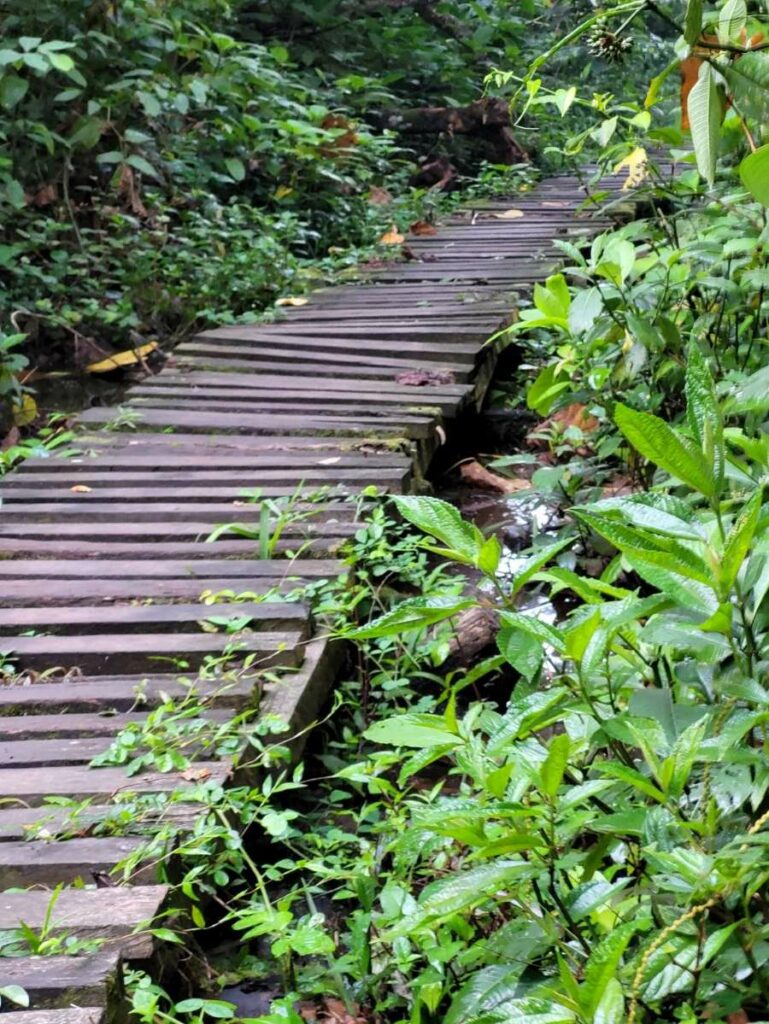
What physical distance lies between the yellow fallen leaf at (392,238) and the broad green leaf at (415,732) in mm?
6187

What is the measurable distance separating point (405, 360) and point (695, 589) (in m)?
3.69

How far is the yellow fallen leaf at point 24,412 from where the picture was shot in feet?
16.1

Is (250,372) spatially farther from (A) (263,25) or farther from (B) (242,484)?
(A) (263,25)

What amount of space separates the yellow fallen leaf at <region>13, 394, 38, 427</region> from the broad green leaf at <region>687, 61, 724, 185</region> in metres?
4.00

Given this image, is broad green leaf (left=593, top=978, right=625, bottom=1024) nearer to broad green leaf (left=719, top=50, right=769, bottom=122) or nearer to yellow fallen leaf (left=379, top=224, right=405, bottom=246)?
broad green leaf (left=719, top=50, right=769, bottom=122)

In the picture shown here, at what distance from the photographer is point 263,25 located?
10.5 meters

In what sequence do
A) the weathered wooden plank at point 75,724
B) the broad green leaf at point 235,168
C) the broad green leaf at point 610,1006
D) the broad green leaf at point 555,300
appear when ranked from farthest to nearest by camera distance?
the broad green leaf at point 235,168
the broad green leaf at point 555,300
the weathered wooden plank at point 75,724
the broad green leaf at point 610,1006

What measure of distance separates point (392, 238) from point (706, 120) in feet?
20.2

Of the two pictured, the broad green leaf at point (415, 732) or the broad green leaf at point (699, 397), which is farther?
the broad green leaf at point (415, 732)

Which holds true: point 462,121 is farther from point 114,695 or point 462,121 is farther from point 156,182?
point 114,695

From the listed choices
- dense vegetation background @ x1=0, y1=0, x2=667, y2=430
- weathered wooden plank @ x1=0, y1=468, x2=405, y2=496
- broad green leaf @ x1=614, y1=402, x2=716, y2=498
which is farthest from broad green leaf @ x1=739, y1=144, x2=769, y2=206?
dense vegetation background @ x1=0, y1=0, x2=667, y2=430

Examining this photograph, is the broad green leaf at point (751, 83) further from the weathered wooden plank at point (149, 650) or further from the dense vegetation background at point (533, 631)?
the weathered wooden plank at point (149, 650)

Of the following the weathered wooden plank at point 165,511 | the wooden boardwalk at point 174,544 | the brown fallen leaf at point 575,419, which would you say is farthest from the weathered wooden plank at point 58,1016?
the brown fallen leaf at point 575,419

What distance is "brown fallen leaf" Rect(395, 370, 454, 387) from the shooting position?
445 centimetres
